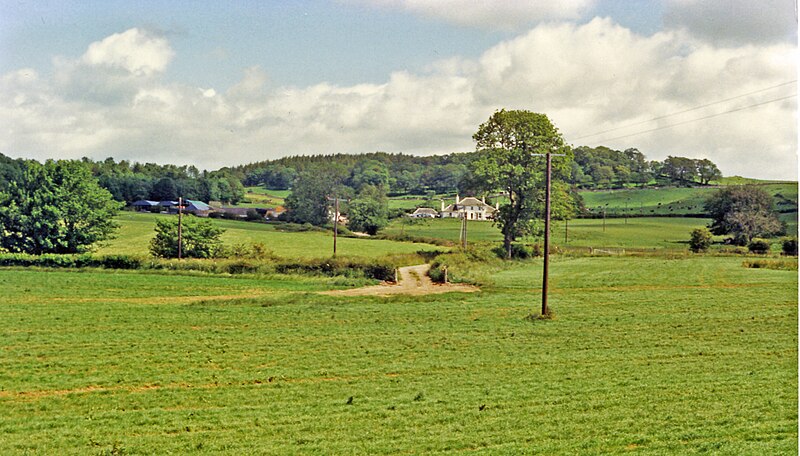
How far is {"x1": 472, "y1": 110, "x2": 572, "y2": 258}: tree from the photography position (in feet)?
252

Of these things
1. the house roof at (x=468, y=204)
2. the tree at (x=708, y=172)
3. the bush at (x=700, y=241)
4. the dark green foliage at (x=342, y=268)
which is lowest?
the dark green foliage at (x=342, y=268)

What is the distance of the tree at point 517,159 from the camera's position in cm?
7694

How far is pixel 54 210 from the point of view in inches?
2827

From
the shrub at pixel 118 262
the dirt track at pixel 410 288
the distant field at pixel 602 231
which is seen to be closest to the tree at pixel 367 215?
the distant field at pixel 602 231

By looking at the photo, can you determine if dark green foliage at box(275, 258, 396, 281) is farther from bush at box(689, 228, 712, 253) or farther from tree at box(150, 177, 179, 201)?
tree at box(150, 177, 179, 201)

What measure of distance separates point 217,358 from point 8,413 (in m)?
8.44

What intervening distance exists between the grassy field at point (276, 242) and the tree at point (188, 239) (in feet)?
26.3

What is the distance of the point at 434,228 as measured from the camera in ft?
411

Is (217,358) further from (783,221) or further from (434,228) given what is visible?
(783,221)

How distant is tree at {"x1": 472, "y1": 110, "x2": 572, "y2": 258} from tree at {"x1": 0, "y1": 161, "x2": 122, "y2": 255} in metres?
39.0

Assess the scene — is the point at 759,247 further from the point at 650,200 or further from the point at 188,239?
the point at 188,239

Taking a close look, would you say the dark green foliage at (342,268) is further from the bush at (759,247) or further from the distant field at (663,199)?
the distant field at (663,199)

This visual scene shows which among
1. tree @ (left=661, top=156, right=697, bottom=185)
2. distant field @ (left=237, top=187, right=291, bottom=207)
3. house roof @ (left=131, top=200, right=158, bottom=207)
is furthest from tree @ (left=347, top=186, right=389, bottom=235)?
tree @ (left=661, top=156, right=697, bottom=185)

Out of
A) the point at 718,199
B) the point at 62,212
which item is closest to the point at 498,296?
the point at 62,212
